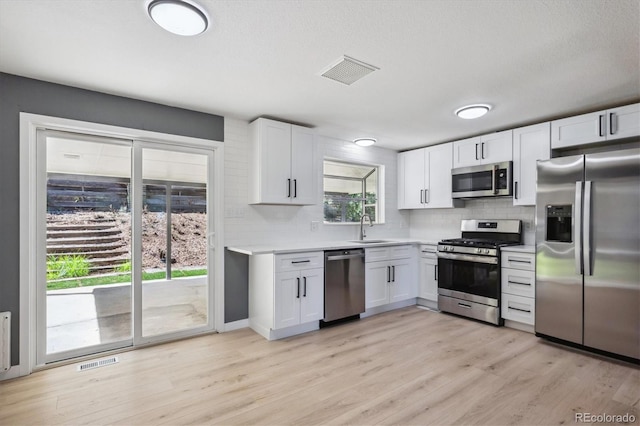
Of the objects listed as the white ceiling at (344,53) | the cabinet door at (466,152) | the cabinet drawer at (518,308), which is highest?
the white ceiling at (344,53)

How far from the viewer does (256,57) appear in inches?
94.7

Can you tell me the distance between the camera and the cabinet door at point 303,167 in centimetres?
393

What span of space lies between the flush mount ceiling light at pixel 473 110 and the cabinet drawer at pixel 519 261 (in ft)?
5.27

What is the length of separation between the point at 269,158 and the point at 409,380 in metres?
2.56

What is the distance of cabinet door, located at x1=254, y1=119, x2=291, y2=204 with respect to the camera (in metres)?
3.71

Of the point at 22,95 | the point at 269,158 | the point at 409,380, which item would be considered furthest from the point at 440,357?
the point at 22,95

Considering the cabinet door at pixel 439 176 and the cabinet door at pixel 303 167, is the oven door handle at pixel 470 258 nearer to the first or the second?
the cabinet door at pixel 439 176

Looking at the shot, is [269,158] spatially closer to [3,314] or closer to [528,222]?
[3,314]

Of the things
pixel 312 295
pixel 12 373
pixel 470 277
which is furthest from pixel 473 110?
pixel 12 373

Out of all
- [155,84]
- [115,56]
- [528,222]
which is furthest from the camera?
[528,222]

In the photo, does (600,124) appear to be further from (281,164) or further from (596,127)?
(281,164)

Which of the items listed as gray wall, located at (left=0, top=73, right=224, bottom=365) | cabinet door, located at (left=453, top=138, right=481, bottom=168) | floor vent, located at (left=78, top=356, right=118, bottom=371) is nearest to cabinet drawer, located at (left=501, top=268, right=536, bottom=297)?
cabinet door, located at (left=453, top=138, right=481, bottom=168)

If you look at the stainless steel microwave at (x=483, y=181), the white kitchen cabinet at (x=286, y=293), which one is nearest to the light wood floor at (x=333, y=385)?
the white kitchen cabinet at (x=286, y=293)

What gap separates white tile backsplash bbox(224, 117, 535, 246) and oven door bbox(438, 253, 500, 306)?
0.77 m
